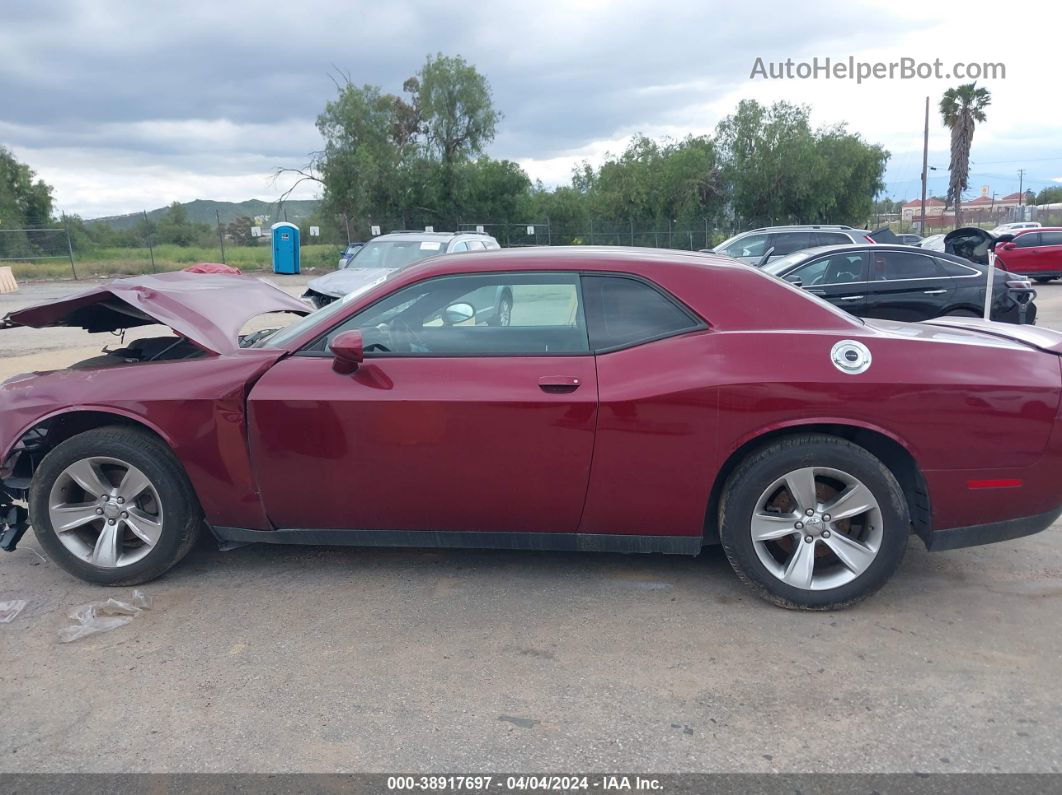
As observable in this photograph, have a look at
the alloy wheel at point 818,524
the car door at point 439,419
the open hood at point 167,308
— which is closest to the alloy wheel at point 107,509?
the car door at point 439,419

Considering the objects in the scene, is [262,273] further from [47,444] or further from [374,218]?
[47,444]

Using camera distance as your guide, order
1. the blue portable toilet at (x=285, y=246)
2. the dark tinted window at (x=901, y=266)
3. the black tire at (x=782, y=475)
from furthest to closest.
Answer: the blue portable toilet at (x=285, y=246) → the dark tinted window at (x=901, y=266) → the black tire at (x=782, y=475)

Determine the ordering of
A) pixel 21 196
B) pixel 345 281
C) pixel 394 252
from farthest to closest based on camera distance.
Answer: pixel 21 196 < pixel 394 252 < pixel 345 281

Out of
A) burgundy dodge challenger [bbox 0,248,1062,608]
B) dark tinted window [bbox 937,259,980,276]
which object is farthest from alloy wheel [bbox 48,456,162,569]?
dark tinted window [bbox 937,259,980,276]

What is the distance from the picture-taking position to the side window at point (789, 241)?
15.7 m

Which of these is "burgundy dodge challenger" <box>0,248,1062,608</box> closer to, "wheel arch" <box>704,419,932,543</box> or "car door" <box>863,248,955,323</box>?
"wheel arch" <box>704,419,932,543</box>

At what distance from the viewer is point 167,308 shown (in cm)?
410

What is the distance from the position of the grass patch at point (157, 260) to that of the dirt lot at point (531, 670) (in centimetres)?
3114

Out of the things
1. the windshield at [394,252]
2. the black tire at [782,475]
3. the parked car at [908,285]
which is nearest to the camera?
the black tire at [782,475]

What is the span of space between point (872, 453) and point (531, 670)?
1805 mm

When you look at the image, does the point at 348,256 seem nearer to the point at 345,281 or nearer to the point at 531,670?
the point at 345,281

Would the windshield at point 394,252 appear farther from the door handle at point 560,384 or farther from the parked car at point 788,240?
the door handle at point 560,384

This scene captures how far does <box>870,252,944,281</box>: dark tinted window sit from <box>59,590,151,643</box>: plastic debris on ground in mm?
9021

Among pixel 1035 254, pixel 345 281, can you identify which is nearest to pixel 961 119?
pixel 1035 254
